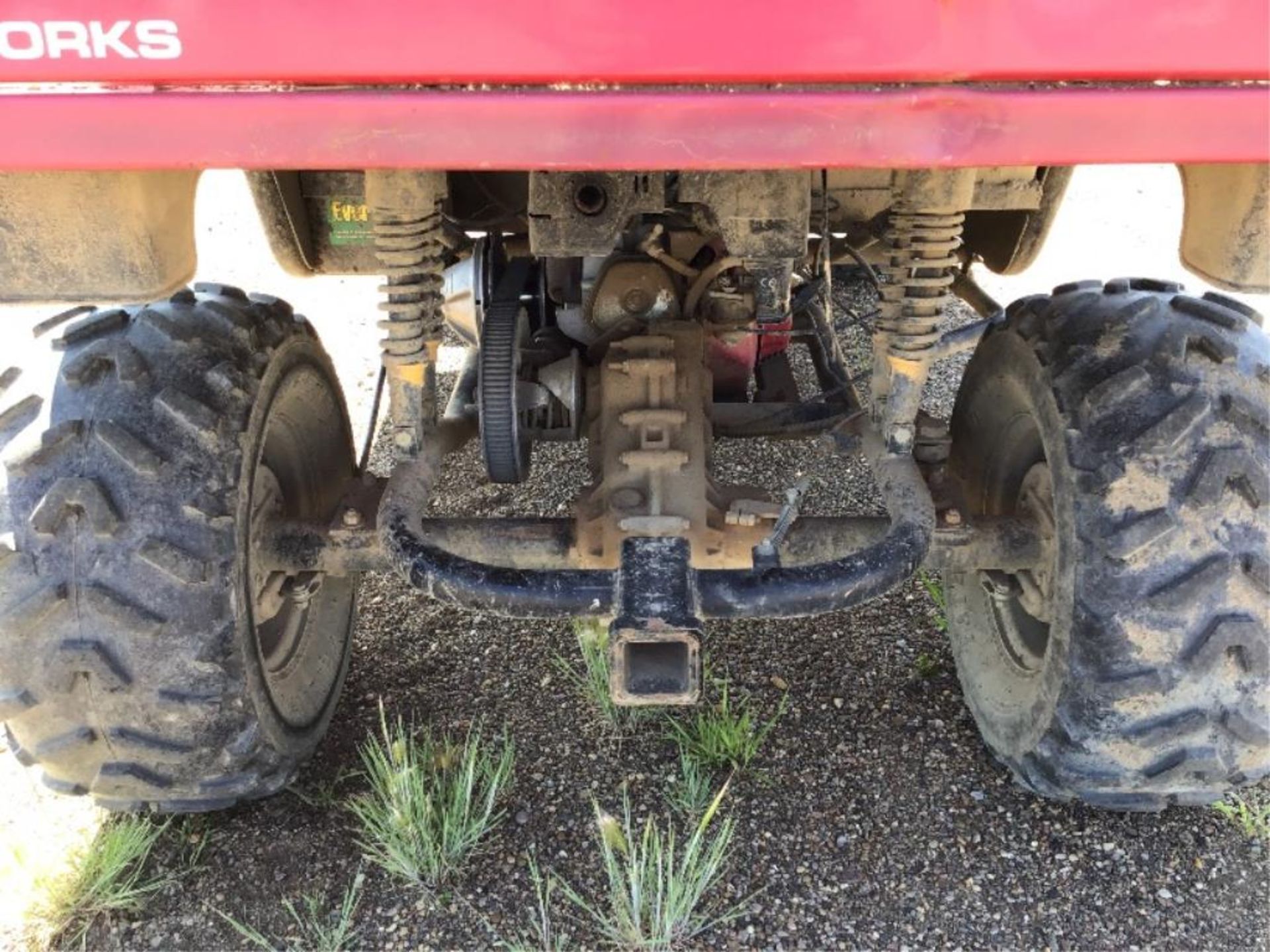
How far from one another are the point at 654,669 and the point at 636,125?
0.95 meters

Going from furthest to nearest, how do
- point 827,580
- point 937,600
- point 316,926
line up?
point 937,600, point 316,926, point 827,580

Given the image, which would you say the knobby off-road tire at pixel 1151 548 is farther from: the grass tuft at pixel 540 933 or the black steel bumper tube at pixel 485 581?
the grass tuft at pixel 540 933

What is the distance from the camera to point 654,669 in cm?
192

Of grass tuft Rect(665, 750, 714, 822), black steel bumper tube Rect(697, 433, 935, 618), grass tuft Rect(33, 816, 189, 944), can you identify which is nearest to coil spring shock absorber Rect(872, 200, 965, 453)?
black steel bumper tube Rect(697, 433, 935, 618)

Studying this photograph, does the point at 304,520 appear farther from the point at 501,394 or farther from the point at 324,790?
the point at 324,790

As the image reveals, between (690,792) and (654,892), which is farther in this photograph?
(690,792)

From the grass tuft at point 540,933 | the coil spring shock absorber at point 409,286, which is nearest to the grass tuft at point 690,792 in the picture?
the grass tuft at point 540,933

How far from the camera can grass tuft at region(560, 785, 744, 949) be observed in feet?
7.32

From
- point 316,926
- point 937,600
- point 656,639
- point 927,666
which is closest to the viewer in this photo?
point 656,639

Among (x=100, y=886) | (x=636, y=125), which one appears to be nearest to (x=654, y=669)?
(x=636, y=125)

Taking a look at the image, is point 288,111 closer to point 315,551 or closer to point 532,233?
point 532,233

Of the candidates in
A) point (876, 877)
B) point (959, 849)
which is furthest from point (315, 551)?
point (959, 849)

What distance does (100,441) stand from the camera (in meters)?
2.03

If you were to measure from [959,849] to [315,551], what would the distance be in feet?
5.25
